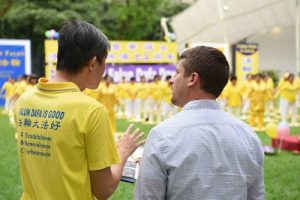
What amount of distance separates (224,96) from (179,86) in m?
16.1

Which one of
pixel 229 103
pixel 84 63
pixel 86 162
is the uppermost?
pixel 84 63

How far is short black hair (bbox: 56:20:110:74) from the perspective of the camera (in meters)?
2.28

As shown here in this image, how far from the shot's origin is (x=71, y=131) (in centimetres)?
Result: 221

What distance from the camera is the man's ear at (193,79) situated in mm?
2170

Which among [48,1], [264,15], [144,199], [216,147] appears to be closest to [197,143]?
[216,147]

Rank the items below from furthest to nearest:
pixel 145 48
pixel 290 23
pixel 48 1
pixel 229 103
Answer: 1. pixel 48 1
2. pixel 290 23
3. pixel 145 48
4. pixel 229 103

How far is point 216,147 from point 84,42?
72 cm

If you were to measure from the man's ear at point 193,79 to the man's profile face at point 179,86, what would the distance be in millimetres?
28

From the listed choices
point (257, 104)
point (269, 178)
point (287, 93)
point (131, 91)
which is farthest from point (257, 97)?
point (269, 178)

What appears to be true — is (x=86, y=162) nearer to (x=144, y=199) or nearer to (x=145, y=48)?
(x=144, y=199)

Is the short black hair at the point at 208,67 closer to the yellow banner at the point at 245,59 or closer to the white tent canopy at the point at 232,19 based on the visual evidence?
the yellow banner at the point at 245,59

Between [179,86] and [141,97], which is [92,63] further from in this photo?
[141,97]

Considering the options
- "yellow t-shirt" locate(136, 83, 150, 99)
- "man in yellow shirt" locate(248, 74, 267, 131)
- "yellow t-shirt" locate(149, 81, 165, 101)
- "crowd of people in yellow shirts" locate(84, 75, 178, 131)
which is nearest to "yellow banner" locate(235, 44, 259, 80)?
"crowd of people in yellow shirts" locate(84, 75, 178, 131)

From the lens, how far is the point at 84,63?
7.59 feet
